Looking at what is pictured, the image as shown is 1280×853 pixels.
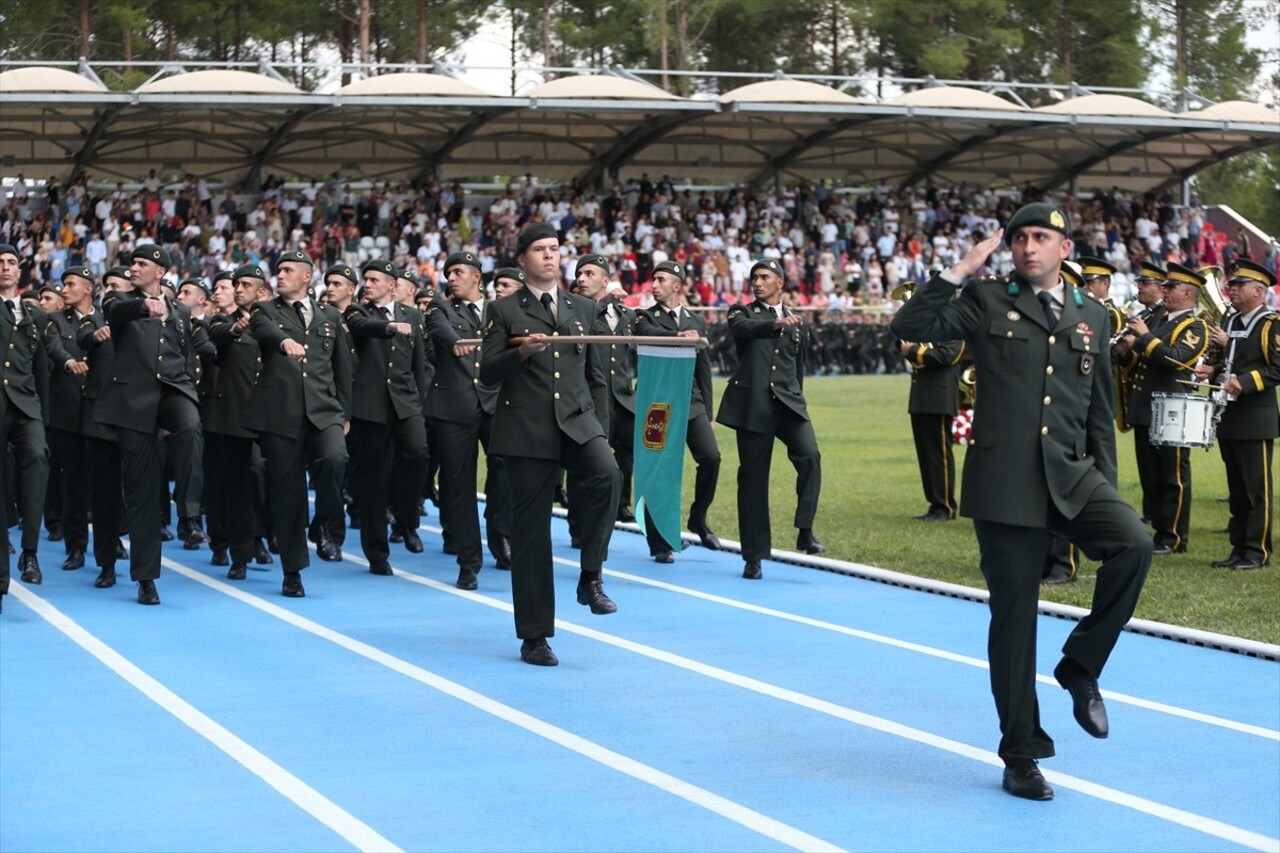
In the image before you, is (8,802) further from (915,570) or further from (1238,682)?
(915,570)

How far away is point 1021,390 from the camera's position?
6512 millimetres

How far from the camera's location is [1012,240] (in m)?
6.53

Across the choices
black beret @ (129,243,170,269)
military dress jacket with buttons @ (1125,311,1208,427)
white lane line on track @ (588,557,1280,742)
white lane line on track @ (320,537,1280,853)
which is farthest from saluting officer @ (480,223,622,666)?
military dress jacket with buttons @ (1125,311,1208,427)

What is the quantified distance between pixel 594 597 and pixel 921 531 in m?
4.74

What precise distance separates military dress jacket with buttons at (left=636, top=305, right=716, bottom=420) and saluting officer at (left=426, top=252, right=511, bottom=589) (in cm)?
124

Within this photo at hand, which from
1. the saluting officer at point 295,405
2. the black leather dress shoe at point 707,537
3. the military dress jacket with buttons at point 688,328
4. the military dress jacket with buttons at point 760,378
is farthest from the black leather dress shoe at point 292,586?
the black leather dress shoe at point 707,537

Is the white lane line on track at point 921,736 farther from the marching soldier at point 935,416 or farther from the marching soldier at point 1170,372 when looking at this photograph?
the marching soldier at point 935,416

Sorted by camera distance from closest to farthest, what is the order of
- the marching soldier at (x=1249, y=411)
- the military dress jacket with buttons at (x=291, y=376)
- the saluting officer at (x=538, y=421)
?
the saluting officer at (x=538, y=421) → the military dress jacket with buttons at (x=291, y=376) → the marching soldier at (x=1249, y=411)

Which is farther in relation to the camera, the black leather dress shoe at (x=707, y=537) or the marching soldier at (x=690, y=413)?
the black leather dress shoe at (x=707, y=537)

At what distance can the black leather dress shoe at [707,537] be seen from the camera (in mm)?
13305

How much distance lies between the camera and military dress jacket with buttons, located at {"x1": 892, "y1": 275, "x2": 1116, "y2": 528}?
21.2ft

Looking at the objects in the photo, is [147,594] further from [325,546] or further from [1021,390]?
[1021,390]

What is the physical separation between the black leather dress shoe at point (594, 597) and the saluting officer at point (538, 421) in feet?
2.61

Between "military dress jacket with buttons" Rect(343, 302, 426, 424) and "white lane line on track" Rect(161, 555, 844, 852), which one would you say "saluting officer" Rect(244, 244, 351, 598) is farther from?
"military dress jacket with buttons" Rect(343, 302, 426, 424)
